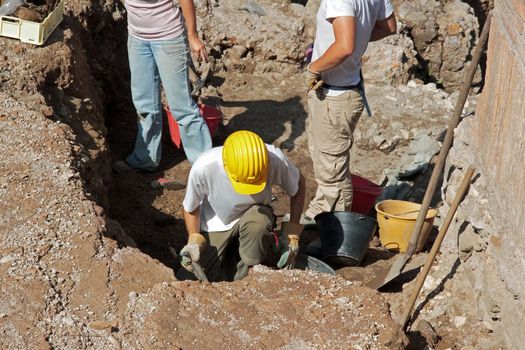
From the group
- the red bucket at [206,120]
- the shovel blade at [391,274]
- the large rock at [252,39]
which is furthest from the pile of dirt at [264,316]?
the large rock at [252,39]

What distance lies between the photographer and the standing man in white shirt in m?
5.17

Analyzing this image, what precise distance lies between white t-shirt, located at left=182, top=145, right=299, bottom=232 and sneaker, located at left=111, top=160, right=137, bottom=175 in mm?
1793

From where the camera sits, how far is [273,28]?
862cm

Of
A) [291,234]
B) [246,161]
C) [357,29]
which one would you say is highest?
[357,29]

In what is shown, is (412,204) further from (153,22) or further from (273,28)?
(273,28)

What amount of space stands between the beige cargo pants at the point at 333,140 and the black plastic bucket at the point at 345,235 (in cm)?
26

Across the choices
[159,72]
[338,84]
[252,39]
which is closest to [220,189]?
[338,84]

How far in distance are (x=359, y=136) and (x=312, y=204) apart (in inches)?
65.0

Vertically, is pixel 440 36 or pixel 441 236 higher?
pixel 441 236

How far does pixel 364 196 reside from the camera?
639cm

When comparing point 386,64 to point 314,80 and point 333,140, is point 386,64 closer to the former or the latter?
point 333,140

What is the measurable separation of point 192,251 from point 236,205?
1.34ft

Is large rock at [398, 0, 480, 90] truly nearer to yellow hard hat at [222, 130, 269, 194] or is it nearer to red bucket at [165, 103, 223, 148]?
red bucket at [165, 103, 223, 148]

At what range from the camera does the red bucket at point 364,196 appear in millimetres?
6383
